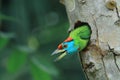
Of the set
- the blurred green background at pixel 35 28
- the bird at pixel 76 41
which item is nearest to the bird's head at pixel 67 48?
the bird at pixel 76 41

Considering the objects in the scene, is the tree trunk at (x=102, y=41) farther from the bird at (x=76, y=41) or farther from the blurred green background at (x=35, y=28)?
the blurred green background at (x=35, y=28)

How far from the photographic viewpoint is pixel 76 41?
304 centimetres

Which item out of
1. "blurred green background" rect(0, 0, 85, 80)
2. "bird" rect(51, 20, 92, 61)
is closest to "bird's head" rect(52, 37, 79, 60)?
"bird" rect(51, 20, 92, 61)

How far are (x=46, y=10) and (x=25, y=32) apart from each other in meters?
0.34

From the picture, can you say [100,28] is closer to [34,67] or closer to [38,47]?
[34,67]

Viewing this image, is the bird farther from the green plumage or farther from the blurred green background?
the blurred green background

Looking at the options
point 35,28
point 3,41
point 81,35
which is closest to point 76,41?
point 81,35

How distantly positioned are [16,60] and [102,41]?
1.19 metres

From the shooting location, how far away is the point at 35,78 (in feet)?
13.1

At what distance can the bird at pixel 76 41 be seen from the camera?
298 cm

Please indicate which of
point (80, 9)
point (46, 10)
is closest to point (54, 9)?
point (46, 10)

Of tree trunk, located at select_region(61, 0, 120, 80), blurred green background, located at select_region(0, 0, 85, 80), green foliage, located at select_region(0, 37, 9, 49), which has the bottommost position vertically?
blurred green background, located at select_region(0, 0, 85, 80)

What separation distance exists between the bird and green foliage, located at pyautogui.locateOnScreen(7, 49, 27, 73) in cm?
100

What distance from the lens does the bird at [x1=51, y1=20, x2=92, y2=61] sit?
2982 millimetres
